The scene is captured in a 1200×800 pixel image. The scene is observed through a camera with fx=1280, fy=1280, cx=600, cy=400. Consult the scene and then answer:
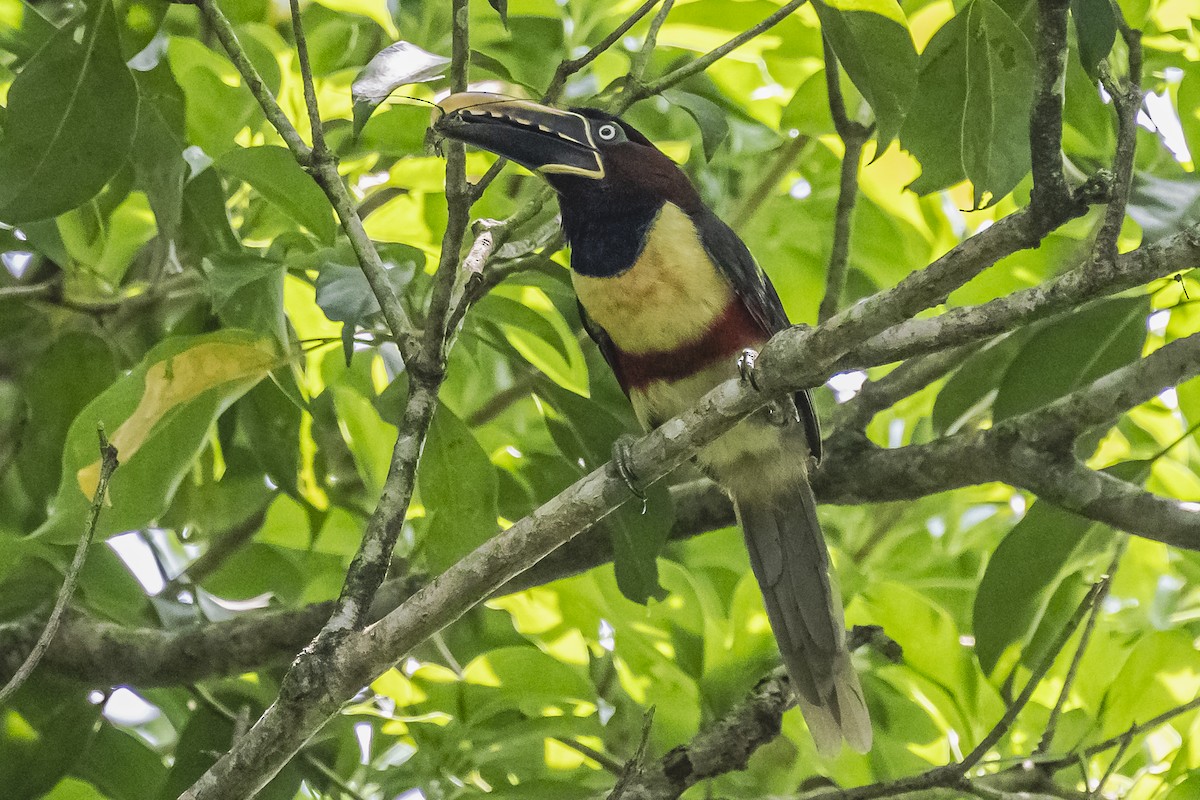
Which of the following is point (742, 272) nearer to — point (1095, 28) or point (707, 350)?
point (707, 350)

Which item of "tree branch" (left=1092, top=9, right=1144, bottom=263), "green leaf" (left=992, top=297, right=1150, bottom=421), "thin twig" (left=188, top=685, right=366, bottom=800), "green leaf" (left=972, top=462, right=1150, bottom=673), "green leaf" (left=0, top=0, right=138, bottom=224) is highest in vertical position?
"green leaf" (left=0, top=0, right=138, bottom=224)

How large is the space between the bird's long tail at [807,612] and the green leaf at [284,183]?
127 cm

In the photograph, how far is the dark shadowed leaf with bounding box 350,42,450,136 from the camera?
2.20 metres

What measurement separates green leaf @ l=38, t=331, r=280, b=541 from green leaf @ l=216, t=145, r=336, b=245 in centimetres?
34

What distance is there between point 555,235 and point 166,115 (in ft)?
3.24

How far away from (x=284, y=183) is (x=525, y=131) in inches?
23.3

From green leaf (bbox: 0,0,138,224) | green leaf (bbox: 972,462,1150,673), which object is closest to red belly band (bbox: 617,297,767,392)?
green leaf (bbox: 972,462,1150,673)

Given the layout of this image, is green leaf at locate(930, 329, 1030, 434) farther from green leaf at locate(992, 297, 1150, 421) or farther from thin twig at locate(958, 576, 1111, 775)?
thin twig at locate(958, 576, 1111, 775)

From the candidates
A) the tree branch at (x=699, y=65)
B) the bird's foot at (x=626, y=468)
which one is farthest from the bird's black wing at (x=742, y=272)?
the bird's foot at (x=626, y=468)

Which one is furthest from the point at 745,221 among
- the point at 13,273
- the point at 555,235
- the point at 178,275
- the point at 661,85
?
the point at 13,273

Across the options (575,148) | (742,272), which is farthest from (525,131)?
(742,272)

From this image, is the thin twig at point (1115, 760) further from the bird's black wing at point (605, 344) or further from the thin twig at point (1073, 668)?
the bird's black wing at point (605, 344)

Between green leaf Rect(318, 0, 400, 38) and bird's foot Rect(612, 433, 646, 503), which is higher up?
green leaf Rect(318, 0, 400, 38)

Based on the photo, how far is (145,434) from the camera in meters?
2.49
